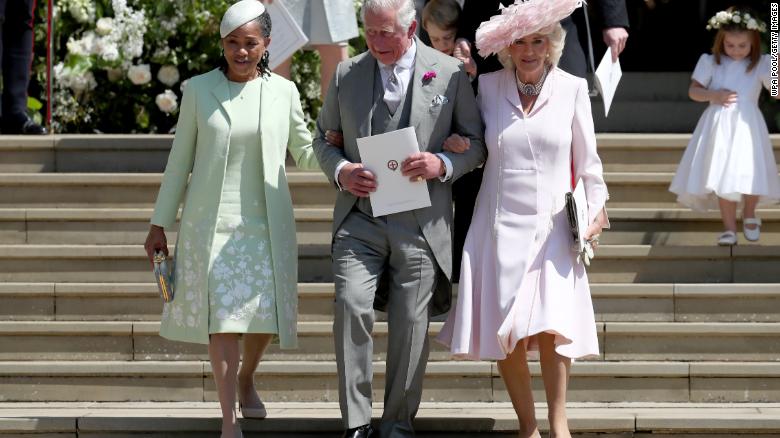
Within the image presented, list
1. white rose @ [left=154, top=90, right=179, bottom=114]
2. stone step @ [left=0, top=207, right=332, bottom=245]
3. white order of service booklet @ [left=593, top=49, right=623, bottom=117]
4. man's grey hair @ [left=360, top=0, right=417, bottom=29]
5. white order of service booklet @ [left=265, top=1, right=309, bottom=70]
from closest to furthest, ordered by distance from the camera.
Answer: man's grey hair @ [left=360, top=0, right=417, bottom=29] < white order of service booklet @ [left=593, top=49, right=623, bottom=117] < white order of service booklet @ [left=265, top=1, right=309, bottom=70] < stone step @ [left=0, top=207, right=332, bottom=245] < white rose @ [left=154, top=90, right=179, bottom=114]

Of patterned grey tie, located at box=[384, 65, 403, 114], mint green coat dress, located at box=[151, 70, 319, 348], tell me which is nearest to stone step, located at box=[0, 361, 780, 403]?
mint green coat dress, located at box=[151, 70, 319, 348]

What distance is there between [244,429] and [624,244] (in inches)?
98.6

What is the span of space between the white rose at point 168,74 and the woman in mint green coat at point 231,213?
4055mm

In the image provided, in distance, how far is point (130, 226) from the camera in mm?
8344

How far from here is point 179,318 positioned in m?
6.38

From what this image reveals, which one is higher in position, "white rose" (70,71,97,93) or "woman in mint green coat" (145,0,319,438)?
"white rose" (70,71,97,93)

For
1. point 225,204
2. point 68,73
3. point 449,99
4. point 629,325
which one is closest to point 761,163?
point 629,325

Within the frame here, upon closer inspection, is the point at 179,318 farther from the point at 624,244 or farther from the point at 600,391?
the point at 624,244

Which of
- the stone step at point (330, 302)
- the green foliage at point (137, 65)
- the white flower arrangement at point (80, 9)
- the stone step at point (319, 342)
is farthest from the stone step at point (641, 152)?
the white flower arrangement at point (80, 9)

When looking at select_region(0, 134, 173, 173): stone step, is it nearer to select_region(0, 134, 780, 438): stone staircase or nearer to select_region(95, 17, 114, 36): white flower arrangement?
select_region(0, 134, 780, 438): stone staircase

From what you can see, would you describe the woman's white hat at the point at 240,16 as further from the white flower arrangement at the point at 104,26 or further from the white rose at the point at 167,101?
the white flower arrangement at the point at 104,26

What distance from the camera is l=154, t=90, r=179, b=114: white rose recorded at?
405 inches

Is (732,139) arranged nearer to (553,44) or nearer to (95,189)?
(553,44)

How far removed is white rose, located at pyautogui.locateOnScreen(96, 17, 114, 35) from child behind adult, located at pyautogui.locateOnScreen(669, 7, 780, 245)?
393 cm
